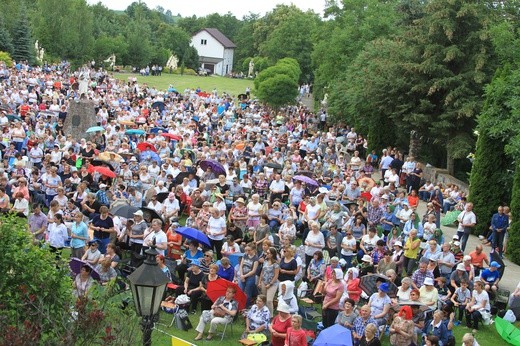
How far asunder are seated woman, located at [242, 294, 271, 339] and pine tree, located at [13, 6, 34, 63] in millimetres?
58501

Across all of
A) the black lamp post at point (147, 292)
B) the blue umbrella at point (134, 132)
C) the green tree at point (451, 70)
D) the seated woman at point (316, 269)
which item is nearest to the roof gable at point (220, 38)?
the green tree at point (451, 70)

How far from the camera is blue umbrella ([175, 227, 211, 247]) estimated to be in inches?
641

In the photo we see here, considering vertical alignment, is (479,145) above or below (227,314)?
above

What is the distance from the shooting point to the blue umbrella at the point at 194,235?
1628 centimetres

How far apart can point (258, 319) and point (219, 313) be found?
81 cm

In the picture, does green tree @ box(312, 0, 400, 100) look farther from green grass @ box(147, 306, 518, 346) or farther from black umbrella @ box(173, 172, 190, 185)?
green grass @ box(147, 306, 518, 346)

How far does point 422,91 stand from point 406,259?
15.4 metres

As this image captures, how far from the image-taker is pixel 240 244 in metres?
16.7

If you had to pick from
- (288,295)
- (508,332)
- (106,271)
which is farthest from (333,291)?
(106,271)

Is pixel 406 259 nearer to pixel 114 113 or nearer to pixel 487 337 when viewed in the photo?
pixel 487 337

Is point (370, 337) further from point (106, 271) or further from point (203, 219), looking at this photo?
point (203, 219)

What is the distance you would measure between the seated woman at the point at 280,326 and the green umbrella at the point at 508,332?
3843mm

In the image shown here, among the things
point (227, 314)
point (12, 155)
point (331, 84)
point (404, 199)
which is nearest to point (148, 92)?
point (331, 84)

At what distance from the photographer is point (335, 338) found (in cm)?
1181
